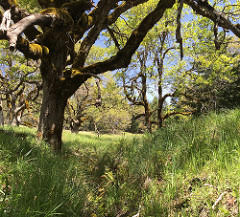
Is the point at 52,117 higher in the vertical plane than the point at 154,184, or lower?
higher

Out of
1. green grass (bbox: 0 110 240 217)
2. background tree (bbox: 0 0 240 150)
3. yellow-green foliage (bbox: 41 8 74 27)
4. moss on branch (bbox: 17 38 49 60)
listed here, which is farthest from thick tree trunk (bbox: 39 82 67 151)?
yellow-green foliage (bbox: 41 8 74 27)

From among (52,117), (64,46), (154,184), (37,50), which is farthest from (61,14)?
(154,184)

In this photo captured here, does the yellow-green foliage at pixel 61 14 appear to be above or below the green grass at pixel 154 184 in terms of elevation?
above

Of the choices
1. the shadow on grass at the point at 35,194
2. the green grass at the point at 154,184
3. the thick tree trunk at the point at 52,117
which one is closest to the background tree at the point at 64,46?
the thick tree trunk at the point at 52,117

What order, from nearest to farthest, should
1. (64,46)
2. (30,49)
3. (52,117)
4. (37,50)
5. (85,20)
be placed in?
1. (30,49)
2. (37,50)
3. (52,117)
4. (85,20)
5. (64,46)

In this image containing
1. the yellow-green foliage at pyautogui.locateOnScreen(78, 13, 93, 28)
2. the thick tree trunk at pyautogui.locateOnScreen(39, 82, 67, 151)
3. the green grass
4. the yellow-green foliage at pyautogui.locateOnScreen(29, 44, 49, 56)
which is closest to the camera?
the green grass

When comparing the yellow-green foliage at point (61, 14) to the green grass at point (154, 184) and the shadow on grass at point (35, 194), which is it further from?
the shadow on grass at point (35, 194)

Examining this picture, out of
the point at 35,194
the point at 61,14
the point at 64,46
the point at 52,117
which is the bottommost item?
the point at 35,194

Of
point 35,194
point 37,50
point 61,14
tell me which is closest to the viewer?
point 35,194

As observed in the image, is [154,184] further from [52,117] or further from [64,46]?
[64,46]

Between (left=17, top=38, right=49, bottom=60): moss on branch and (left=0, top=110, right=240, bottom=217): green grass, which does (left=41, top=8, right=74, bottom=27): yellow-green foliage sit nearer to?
(left=17, top=38, right=49, bottom=60): moss on branch

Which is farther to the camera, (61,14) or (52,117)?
(52,117)

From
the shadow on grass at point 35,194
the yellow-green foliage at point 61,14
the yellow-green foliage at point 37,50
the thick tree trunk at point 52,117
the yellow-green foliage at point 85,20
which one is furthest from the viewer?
the yellow-green foliage at point 85,20

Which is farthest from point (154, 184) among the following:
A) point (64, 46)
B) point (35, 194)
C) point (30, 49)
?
point (64, 46)
